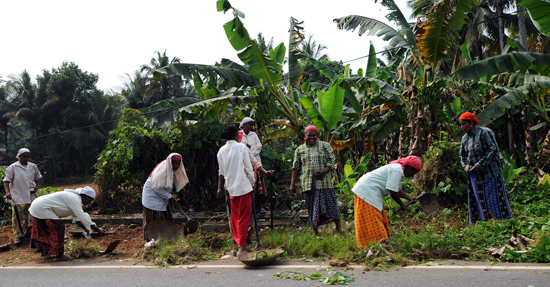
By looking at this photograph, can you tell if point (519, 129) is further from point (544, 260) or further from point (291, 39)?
point (544, 260)

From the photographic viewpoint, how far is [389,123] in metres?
9.80

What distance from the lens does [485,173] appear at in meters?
5.93

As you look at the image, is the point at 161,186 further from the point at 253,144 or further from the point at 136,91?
the point at 136,91

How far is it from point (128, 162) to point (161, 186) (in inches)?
137

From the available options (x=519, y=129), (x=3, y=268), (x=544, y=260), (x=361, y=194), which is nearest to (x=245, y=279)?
(x=361, y=194)

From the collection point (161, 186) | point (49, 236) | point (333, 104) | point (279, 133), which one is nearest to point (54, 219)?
point (49, 236)

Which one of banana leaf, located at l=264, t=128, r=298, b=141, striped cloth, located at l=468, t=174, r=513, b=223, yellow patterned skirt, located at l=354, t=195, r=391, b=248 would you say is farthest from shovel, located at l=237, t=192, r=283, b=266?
banana leaf, located at l=264, t=128, r=298, b=141

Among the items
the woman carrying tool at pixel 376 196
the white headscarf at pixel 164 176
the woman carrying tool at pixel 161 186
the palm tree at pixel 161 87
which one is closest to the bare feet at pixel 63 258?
the woman carrying tool at pixel 161 186

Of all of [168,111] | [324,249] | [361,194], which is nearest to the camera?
[361,194]

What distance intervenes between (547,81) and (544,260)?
17.3 ft

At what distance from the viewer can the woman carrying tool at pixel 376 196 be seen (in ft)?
15.7

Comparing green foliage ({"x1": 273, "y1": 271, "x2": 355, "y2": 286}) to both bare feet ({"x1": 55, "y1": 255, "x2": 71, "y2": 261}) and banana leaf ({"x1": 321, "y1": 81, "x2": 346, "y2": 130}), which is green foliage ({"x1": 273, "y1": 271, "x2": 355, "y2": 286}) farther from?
banana leaf ({"x1": 321, "y1": 81, "x2": 346, "y2": 130})

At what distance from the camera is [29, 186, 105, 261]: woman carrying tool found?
238 inches

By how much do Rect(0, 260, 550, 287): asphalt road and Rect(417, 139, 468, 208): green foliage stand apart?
3051mm
